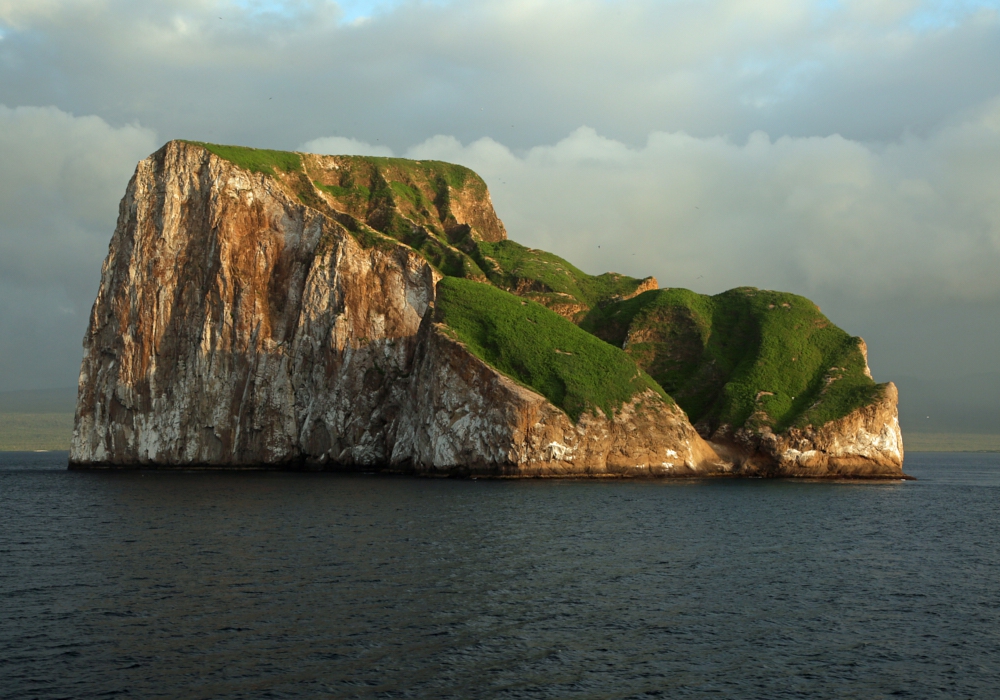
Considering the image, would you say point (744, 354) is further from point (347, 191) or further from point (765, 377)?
point (347, 191)

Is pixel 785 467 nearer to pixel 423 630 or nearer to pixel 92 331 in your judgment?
pixel 423 630

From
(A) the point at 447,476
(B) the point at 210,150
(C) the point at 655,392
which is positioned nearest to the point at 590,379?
(C) the point at 655,392

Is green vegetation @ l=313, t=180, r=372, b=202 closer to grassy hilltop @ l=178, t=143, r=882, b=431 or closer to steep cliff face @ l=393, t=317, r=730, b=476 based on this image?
grassy hilltop @ l=178, t=143, r=882, b=431

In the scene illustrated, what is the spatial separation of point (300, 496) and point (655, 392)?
4852 centimetres

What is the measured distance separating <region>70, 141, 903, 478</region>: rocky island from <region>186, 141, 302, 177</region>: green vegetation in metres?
0.46

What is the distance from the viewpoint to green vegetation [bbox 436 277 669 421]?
103 metres

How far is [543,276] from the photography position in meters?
146

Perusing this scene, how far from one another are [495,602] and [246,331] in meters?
94.1

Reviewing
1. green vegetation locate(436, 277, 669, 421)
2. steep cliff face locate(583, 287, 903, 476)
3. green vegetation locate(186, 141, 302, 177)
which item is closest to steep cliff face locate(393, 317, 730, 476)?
green vegetation locate(436, 277, 669, 421)

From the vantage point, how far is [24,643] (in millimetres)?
29484

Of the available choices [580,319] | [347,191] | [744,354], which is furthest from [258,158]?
[744,354]

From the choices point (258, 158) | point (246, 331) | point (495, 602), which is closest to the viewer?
point (495, 602)

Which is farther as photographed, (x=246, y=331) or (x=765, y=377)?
(x=246, y=331)

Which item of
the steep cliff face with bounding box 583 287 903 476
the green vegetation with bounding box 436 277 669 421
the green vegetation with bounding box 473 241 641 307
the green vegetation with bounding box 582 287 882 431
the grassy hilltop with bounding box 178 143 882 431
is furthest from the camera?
the green vegetation with bounding box 473 241 641 307
